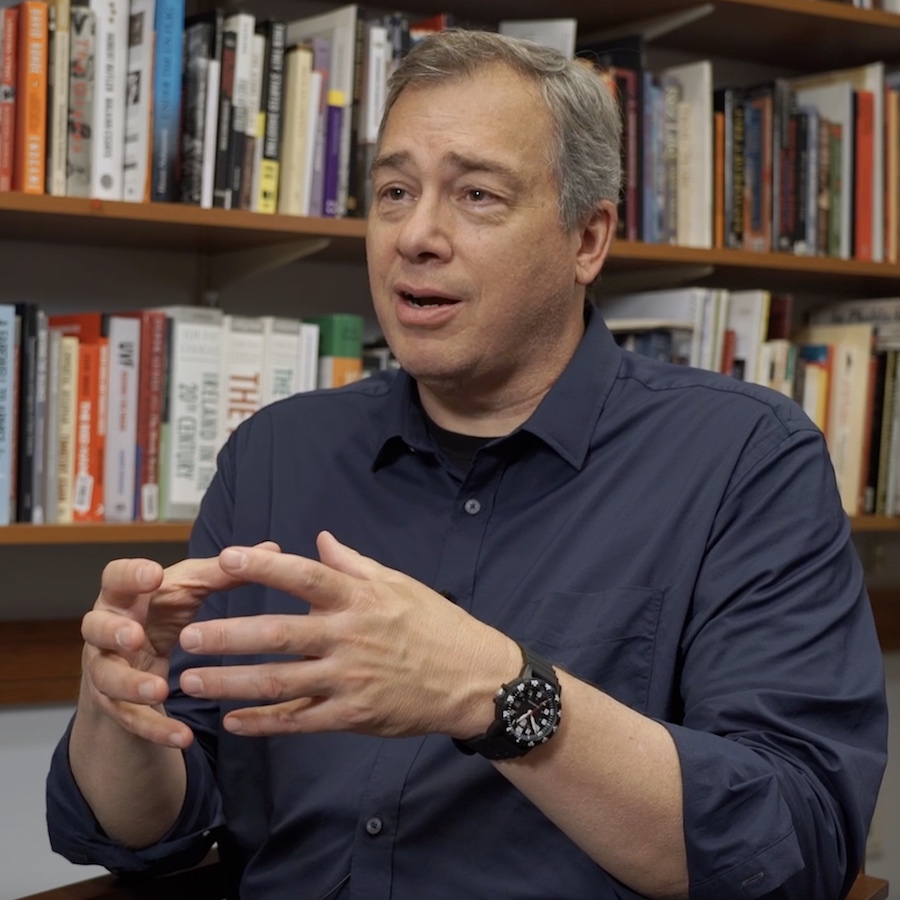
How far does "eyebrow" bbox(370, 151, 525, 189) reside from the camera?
1.39 m

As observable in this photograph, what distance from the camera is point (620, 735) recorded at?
1018mm

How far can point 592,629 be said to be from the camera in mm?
1275

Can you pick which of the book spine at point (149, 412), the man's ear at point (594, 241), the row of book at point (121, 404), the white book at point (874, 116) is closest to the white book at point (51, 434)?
the row of book at point (121, 404)

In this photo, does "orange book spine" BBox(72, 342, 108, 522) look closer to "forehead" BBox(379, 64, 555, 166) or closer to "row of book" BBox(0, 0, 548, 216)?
"row of book" BBox(0, 0, 548, 216)

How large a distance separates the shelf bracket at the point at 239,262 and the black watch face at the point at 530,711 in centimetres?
110

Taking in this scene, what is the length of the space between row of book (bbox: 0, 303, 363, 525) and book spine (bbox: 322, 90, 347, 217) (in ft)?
0.62

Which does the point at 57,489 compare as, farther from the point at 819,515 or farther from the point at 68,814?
the point at 819,515

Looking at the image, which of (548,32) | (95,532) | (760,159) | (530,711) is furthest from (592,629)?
(760,159)

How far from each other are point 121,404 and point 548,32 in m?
0.90

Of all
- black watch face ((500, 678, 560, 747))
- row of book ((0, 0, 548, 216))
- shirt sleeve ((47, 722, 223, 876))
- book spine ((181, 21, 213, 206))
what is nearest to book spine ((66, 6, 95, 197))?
row of book ((0, 0, 548, 216))

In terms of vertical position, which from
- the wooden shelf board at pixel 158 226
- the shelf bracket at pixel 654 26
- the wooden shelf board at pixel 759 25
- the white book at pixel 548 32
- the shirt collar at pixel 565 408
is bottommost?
the shirt collar at pixel 565 408

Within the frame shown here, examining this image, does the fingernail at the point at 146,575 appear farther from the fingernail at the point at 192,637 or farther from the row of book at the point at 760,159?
the row of book at the point at 760,159

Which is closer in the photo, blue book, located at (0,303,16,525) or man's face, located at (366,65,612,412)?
man's face, located at (366,65,612,412)

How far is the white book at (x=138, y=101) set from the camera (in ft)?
5.79
